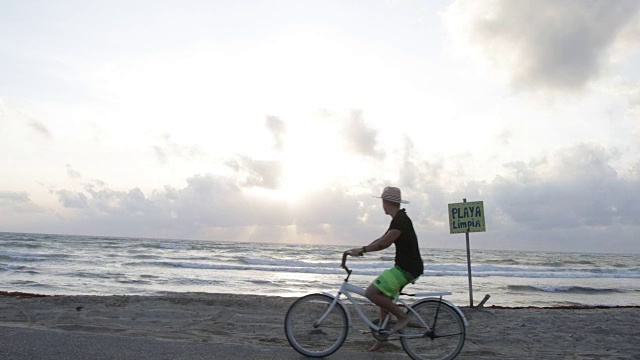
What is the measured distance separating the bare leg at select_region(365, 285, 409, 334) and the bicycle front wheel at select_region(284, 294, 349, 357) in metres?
0.42

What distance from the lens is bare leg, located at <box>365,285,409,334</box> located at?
17.8 ft

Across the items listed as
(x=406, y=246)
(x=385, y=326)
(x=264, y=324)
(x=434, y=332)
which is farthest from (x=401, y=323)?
(x=264, y=324)

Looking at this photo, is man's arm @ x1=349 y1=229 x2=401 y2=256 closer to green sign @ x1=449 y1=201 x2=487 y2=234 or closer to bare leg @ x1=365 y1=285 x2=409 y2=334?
bare leg @ x1=365 y1=285 x2=409 y2=334

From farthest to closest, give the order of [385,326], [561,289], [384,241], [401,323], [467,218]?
[561,289] < [467,218] < [385,326] < [401,323] < [384,241]

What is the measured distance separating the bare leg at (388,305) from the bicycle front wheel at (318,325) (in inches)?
16.4

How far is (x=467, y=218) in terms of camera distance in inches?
387

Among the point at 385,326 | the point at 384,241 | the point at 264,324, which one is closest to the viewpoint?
the point at 384,241

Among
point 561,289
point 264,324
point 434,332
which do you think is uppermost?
point 434,332

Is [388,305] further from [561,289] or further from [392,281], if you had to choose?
[561,289]

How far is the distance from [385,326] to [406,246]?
985mm

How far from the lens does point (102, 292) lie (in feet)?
53.0

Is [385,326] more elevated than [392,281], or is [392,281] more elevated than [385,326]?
[392,281]

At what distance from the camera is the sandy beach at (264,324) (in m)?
6.88

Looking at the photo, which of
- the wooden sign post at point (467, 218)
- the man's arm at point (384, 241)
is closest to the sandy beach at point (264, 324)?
the man's arm at point (384, 241)
